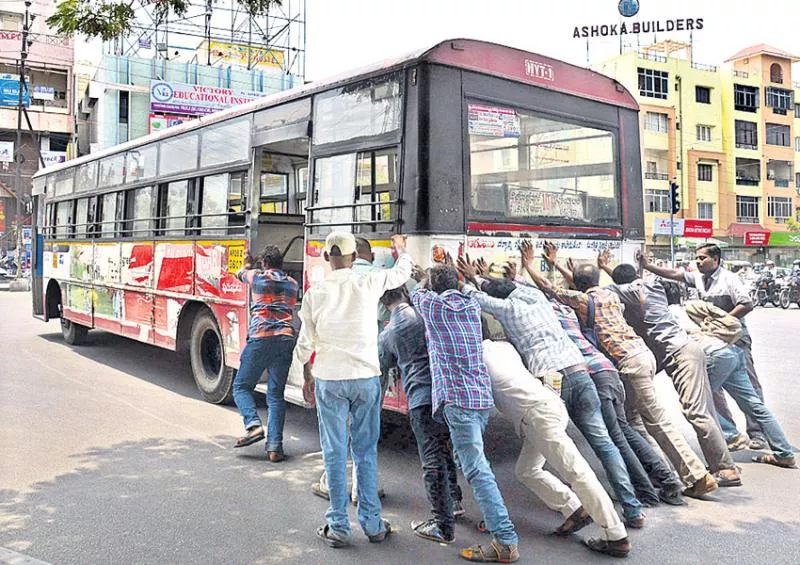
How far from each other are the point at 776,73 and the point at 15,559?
53.0 meters

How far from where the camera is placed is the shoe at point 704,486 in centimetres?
507

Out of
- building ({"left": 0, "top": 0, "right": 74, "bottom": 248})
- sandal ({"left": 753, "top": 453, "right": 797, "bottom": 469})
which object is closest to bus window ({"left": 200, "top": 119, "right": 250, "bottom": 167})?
sandal ({"left": 753, "top": 453, "right": 797, "bottom": 469})

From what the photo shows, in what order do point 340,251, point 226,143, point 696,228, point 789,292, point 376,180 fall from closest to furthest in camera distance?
point 340,251 < point 376,180 < point 226,143 < point 789,292 < point 696,228

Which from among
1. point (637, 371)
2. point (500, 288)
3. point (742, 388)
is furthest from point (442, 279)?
point (742, 388)

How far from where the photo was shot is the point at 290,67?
118 feet

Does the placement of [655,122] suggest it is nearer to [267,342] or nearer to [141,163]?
[141,163]

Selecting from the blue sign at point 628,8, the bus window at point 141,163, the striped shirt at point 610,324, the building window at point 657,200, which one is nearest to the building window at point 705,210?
the building window at point 657,200

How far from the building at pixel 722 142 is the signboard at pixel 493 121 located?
118 feet

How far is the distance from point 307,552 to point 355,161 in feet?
10.3

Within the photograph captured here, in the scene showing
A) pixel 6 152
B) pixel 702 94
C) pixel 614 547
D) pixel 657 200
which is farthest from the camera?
pixel 702 94

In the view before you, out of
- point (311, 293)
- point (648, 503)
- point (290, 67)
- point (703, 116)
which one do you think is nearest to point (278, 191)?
point (311, 293)

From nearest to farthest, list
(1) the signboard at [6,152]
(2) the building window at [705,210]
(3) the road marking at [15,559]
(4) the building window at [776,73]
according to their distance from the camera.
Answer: (3) the road marking at [15,559], (2) the building window at [705,210], (1) the signboard at [6,152], (4) the building window at [776,73]

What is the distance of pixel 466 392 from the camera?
4199mm

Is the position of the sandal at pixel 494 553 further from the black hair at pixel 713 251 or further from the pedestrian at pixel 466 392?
the black hair at pixel 713 251
